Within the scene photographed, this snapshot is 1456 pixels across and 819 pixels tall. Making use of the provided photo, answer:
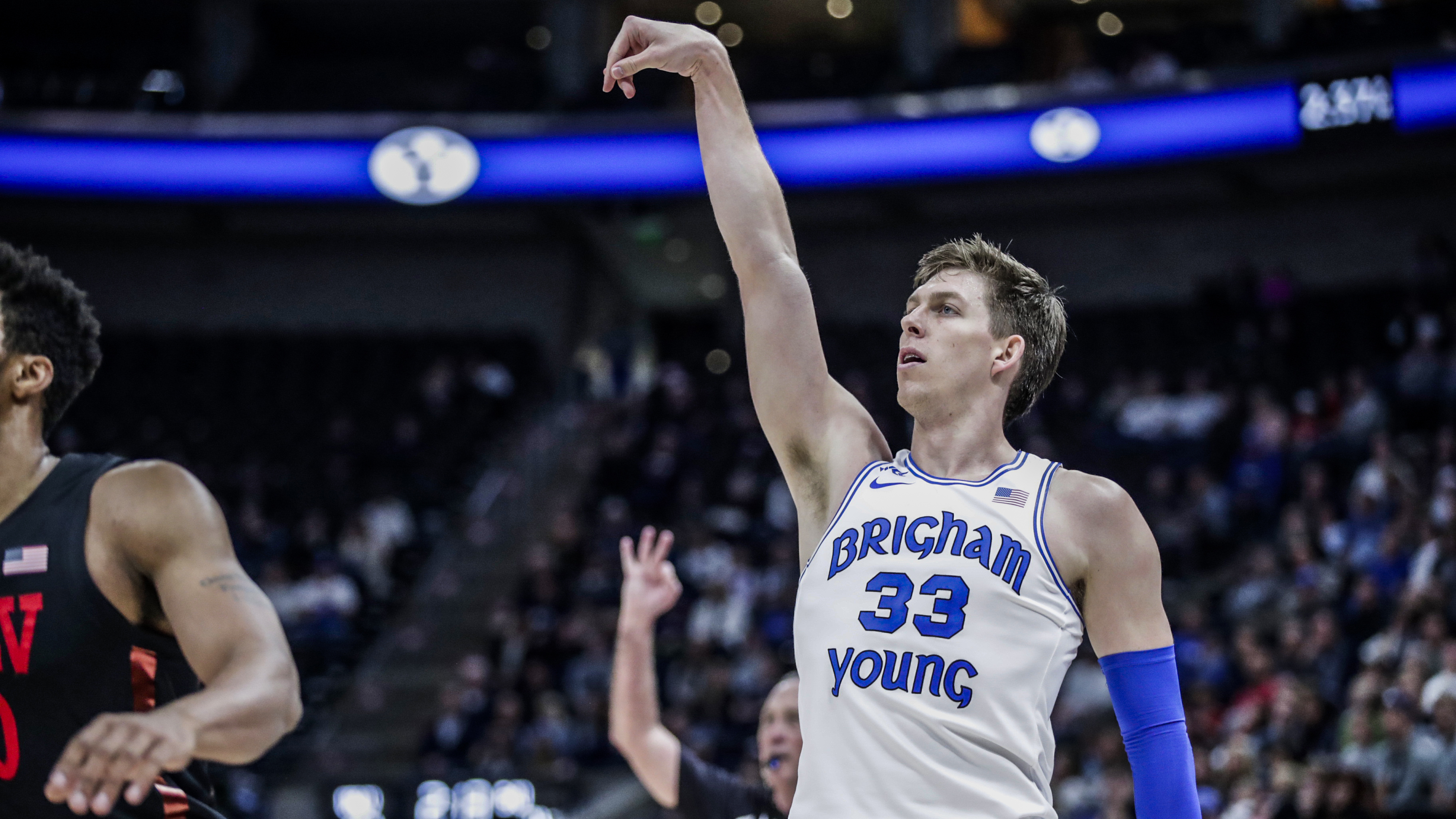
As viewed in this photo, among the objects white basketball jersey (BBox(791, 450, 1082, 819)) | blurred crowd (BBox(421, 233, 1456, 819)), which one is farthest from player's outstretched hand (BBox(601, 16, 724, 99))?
blurred crowd (BBox(421, 233, 1456, 819))

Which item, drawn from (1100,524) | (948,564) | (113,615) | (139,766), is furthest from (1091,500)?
(113,615)

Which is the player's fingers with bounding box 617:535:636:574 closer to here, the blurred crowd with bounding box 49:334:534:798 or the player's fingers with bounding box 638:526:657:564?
the player's fingers with bounding box 638:526:657:564

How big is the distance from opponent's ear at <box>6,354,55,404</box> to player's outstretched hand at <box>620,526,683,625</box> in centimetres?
191

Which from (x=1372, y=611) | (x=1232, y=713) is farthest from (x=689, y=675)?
(x=1372, y=611)

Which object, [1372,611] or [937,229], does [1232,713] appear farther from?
[937,229]

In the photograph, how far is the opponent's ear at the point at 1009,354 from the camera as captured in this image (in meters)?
3.17

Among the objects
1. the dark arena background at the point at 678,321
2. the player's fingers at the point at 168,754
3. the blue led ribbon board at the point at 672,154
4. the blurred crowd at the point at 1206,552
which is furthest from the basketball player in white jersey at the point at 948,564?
the blue led ribbon board at the point at 672,154

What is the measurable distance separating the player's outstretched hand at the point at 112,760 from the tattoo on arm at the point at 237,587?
53cm

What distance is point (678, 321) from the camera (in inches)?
911

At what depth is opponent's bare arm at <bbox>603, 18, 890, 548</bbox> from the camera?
315cm

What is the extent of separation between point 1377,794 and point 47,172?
1698 centimetres

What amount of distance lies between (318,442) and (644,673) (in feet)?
48.3

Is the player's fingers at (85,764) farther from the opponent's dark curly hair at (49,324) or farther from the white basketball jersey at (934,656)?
the white basketball jersey at (934,656)

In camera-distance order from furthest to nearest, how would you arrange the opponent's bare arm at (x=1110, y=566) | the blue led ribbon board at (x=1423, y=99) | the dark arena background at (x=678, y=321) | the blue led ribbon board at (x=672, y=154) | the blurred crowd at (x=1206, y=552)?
the blue led ribbon board at (x=672, y=154) → the blue led ribbon board at (x=1423, y=99) → the dark arena background at (x=678, y=321) → the blurred crowd at (x=1206, y=552) → the opponent's bare arm at (x=1110, y=566)
